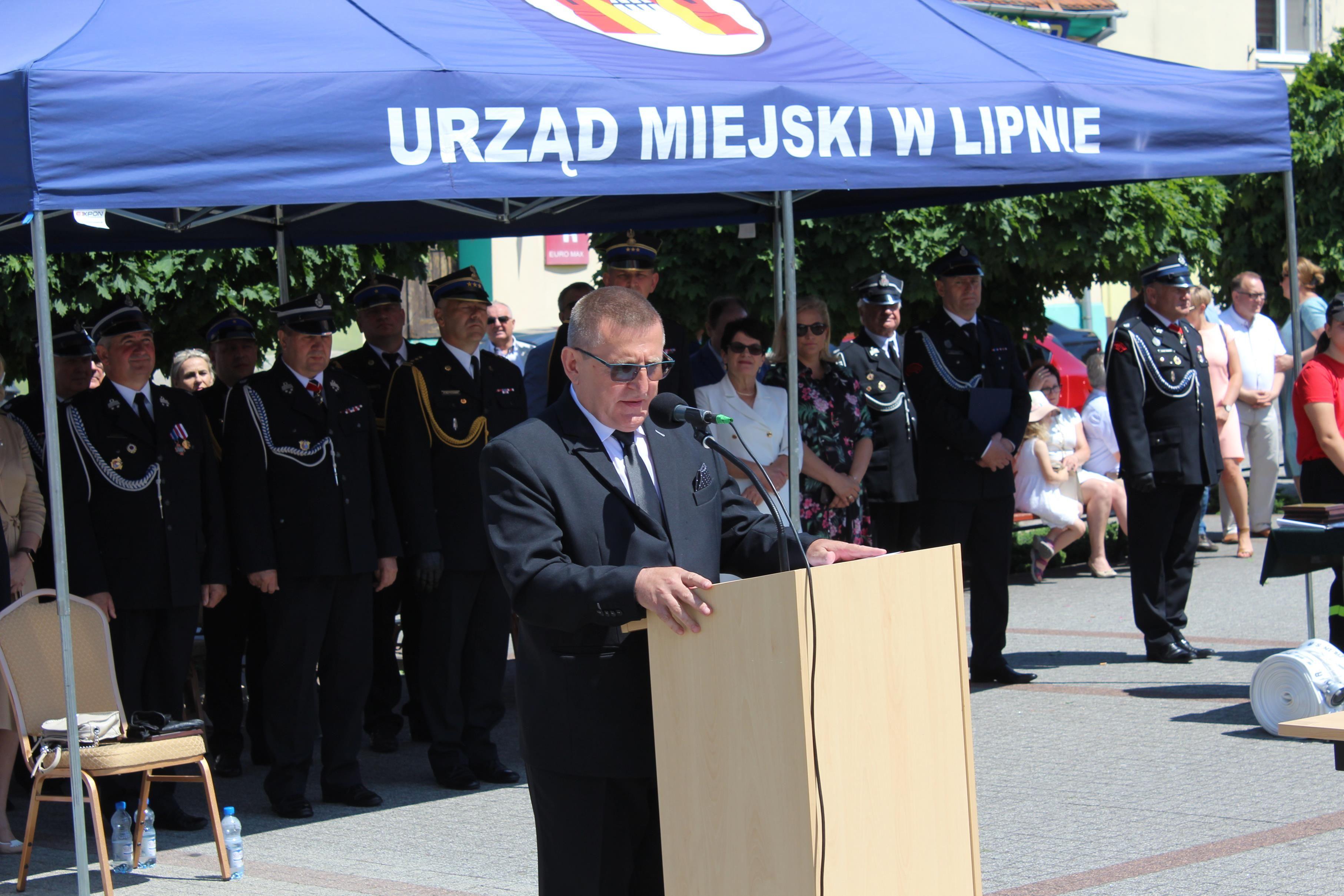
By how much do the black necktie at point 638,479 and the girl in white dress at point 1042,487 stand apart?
9096mm

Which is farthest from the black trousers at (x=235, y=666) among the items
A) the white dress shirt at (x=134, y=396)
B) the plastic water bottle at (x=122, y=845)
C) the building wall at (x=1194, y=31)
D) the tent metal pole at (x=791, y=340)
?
the building wall at (x=1194, y=31)

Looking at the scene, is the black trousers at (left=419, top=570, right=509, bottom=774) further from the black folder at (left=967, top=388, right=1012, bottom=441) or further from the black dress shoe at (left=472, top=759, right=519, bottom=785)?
the black folder at (left=967, top=388, right=1012, bottom=441)

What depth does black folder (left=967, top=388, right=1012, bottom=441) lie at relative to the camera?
849cm

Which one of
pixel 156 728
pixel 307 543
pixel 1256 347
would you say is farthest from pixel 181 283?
pixel 1256 347

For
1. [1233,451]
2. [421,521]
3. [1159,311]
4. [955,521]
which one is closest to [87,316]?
[421,521]

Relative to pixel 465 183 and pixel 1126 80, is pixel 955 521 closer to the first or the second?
pixel 1126 80

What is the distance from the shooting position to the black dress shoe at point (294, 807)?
660 cm

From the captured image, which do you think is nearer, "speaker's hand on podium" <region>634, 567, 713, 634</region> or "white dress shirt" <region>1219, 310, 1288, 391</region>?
"speaker's hand on podium" <region>634, 567, 713, 634</region>

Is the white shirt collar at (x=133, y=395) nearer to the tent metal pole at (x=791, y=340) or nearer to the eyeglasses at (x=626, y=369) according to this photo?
the tent metal pole at (x=791, y=340)

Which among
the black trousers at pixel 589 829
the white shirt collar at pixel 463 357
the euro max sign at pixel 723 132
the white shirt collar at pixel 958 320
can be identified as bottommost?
the black trousers at pixel 589 829

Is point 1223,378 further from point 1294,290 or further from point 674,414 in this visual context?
point 674,414

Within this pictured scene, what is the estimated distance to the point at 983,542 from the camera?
8625mm

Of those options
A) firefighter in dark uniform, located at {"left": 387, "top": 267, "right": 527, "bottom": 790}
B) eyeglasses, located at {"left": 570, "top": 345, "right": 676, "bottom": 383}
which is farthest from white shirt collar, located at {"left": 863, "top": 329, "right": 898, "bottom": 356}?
eyeglasses, located at {"left": 570, "top": 345, "right": 676, "bottom": 383}

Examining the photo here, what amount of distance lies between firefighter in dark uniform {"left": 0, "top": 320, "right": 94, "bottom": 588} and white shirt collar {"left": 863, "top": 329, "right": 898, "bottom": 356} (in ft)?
13.1
